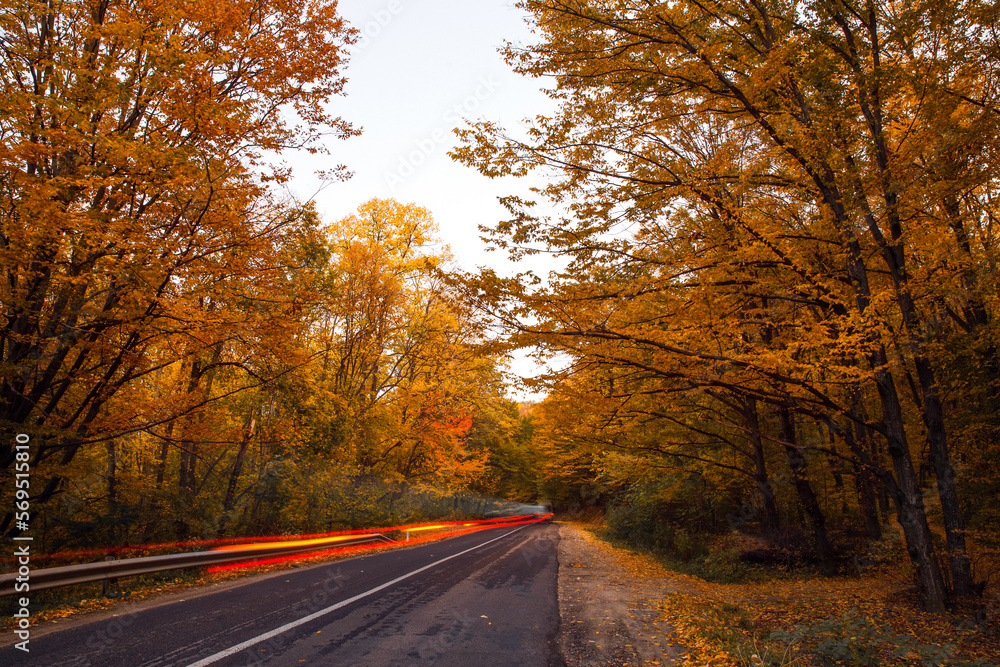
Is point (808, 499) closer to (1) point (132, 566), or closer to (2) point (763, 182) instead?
(2) point (763, 182)

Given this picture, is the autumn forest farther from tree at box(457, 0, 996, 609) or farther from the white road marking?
the white road marking

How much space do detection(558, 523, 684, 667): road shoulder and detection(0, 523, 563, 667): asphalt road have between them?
25cm

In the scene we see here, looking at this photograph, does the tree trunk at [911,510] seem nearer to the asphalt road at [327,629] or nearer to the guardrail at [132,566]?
the asphalt road at [327,629]

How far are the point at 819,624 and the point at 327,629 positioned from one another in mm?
6166

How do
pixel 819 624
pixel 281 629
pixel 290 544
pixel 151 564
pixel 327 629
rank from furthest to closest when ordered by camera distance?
pixel 290 544, pixel 151 564, pixel 819 624, pixel 327 629, pixel 281 629

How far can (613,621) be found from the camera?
20.2ft

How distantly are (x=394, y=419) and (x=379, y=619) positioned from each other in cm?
1416

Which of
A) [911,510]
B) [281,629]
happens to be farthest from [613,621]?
[911,510]

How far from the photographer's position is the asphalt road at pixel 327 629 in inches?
167

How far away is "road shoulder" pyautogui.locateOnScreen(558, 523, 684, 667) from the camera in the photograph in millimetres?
4762

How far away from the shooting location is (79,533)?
8.64 m

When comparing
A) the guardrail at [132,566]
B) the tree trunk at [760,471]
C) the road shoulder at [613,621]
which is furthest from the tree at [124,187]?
the tree trunk at [760,471]

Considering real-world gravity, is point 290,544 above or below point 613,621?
above

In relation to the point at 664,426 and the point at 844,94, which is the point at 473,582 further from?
the point at 844,94
